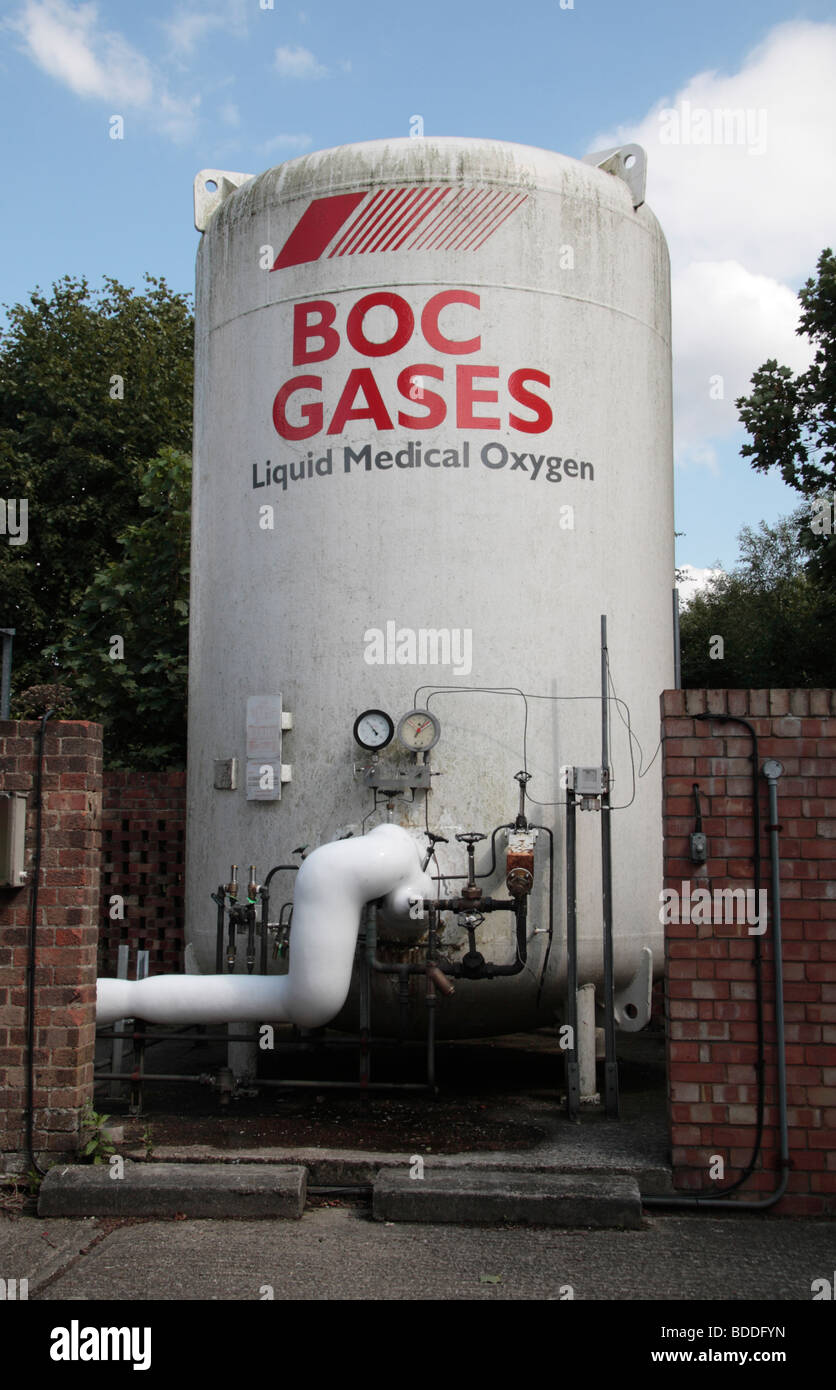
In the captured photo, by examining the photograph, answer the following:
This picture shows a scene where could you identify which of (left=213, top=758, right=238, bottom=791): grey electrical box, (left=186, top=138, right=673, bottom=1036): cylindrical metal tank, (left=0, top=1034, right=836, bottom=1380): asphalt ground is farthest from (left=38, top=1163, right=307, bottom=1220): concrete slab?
(left=213, top=758, right=238, bottom=791): grey electrical box

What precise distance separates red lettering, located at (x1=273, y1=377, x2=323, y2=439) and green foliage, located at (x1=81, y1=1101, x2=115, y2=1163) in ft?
12.7

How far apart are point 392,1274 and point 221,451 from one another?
502 cm

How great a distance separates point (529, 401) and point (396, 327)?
0.88 m

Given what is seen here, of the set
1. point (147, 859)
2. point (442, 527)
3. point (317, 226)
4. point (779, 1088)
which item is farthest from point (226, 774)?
point (779, 1088)

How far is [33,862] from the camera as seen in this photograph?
604 cm

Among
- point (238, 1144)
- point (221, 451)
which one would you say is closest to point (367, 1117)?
point (238, 1144)

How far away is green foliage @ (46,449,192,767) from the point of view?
1415 centimetres

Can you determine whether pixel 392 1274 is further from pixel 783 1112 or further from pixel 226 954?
pixel 226 954

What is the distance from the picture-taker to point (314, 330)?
750 cm

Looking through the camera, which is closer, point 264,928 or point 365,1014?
point 365,1014

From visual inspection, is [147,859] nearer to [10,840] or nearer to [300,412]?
[300,412]

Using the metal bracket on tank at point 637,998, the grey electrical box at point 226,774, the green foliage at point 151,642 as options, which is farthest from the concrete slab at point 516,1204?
the green foliage at point 151,642

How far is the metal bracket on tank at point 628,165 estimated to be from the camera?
8.07 m

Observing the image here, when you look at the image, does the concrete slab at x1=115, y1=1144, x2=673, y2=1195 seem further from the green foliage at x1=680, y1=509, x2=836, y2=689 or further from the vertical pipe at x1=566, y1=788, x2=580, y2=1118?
the green foliage at x1=680, y1=509, x2=836, y2=689
